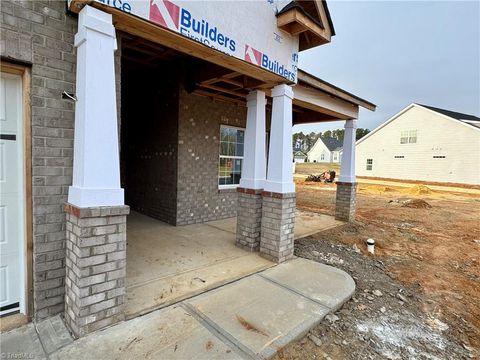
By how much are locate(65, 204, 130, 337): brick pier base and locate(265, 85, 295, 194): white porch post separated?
8.51 feet

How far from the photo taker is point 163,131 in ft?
21.2

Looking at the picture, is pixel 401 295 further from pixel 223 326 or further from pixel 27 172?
pixel 27 172

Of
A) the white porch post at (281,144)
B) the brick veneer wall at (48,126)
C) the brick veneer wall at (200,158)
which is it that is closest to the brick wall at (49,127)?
the brick veneer wall at (48,126)

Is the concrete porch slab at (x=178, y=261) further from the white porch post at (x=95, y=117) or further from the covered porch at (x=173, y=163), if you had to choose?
the white porch post at (x=95, y=117)

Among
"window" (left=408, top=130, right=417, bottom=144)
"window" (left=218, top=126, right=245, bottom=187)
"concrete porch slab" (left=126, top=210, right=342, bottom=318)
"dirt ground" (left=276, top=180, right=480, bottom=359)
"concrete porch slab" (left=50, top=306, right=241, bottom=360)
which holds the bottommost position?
"dirt ground" (left=276, top=180, right=480, bottom=359)

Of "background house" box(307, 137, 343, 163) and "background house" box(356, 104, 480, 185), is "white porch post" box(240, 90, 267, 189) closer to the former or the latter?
"background house" box(356, 104, 480, 185)

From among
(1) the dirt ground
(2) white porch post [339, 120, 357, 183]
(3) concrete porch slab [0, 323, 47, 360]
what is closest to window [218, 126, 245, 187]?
(1) the dirt ground

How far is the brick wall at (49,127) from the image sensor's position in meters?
2.34

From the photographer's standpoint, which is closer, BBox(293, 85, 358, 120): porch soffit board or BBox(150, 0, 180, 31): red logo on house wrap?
BBox(150, 0, 180, 31): red logo on house wrap

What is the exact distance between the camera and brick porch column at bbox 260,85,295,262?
14.1 feet

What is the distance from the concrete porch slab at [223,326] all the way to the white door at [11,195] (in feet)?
1.92

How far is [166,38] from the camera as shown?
292cm

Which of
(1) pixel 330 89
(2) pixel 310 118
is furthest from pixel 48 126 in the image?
(2) pixel 310 118

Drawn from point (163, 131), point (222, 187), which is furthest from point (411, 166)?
point (163, 131)
